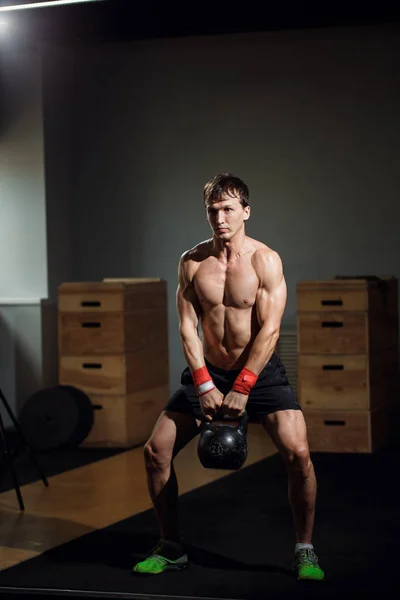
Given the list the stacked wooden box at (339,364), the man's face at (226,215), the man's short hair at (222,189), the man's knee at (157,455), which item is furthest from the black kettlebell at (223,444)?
the stacked wooden box at (339,364)

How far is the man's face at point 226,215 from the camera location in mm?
4082

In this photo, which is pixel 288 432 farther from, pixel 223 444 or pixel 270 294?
pixel 270 294

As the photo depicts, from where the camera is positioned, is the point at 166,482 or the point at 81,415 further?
the point at 81,415

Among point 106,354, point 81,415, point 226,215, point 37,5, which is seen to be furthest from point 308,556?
point 106,354

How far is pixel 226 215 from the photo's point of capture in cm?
411

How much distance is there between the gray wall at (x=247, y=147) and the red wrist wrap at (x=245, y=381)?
4243mm

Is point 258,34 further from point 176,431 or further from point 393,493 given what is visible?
point 176,431

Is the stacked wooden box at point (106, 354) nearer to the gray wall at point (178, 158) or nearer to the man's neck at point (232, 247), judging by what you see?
the gray wall at point (178, 158)

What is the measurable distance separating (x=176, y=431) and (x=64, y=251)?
449 cm

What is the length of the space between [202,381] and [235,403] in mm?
160

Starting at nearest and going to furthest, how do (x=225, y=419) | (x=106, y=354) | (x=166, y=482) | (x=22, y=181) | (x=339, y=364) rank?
1. (x=225, y=419)
2. (x=166, y=482)
3. (x=339, y=364)
4. (x=106, y=354)
5. (x=22, y=181)

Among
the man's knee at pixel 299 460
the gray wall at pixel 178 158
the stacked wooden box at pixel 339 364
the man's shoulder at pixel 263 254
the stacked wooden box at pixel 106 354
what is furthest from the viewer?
the gray wall at pixel 178 158

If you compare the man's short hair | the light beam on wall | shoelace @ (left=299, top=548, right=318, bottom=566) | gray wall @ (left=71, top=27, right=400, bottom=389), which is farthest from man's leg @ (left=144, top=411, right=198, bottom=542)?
gray wall @ (left=71, top=27, right=400, bottom=389)

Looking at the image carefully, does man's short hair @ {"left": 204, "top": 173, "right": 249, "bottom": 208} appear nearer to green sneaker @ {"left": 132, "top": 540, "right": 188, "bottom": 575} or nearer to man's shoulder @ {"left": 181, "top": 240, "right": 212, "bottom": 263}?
man's shoulder @ {"left": 181, "top": 240, "right": 212, "bottom": 263}
